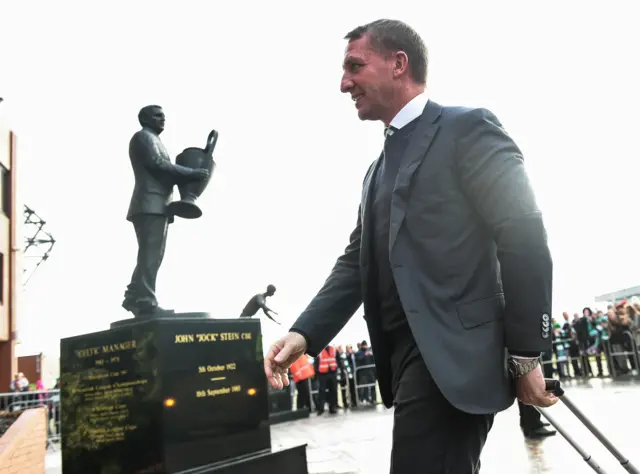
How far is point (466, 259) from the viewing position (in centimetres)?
176

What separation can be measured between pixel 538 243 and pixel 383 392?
0.75 m

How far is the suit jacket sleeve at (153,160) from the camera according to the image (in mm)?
6250

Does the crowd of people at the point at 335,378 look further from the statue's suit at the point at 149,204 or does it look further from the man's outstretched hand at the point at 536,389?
the man's outstretched hand at the point at 536,389

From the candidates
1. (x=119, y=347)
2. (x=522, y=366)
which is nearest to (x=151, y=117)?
(x=119, y=347)

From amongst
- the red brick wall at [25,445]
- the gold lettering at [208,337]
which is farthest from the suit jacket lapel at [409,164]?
the red brick wall at [25,445]

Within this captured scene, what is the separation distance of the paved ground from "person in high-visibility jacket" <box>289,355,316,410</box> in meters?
2.88

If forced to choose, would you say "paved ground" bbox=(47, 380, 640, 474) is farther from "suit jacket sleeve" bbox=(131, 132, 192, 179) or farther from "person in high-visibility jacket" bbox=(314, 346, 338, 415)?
"person in high-visibility jacket" bbox=(314, 346, 338, 415)

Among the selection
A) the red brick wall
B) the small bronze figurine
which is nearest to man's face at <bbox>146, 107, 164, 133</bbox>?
the red brick wall

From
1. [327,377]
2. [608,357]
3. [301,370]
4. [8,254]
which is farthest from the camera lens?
[8,254]

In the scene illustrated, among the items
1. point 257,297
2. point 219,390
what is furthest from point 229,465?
point 257,297

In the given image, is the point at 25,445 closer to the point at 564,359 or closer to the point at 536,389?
the point at 536,389

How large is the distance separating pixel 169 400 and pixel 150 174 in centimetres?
253

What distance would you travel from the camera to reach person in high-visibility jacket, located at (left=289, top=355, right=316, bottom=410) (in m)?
14.7

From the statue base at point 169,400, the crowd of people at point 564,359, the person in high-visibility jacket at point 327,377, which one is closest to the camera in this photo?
the statue base at point 169,400
